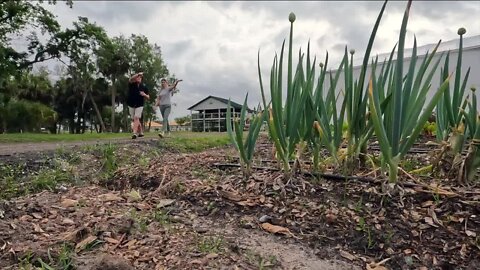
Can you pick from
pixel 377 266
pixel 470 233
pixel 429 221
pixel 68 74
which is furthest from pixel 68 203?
pixel 68 74

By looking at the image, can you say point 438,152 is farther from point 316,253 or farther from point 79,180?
point 79,180

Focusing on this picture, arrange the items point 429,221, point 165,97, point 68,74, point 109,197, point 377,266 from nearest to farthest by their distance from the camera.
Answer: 1. point 377,266
2. point 429,221
3. point 109,197
4. point 165,97
5. point 68,74

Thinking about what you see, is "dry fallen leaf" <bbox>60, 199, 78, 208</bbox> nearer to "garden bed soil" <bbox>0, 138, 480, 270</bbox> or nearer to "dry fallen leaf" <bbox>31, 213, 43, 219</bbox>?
"garden bed soil" <bbox>0, 138, 480, 270</bbox>

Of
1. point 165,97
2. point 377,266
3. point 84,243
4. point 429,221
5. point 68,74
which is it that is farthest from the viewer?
point 68,74

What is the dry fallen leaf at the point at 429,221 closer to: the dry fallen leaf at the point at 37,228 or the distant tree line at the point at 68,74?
the dry fallen leaf at the point at 37,228

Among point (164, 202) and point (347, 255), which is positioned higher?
point (164, 202)

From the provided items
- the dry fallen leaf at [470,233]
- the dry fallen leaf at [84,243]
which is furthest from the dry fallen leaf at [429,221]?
the dry fallen leaf at [84,243]

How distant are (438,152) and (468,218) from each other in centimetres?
54

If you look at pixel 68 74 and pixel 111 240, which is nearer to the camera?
pixel 111 240

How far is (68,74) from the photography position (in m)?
34.4

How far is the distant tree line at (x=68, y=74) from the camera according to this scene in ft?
60.4

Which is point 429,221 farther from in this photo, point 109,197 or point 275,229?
point 109,197

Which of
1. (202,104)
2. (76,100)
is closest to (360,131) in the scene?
(76,100)

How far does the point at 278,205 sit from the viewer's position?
2326mm
